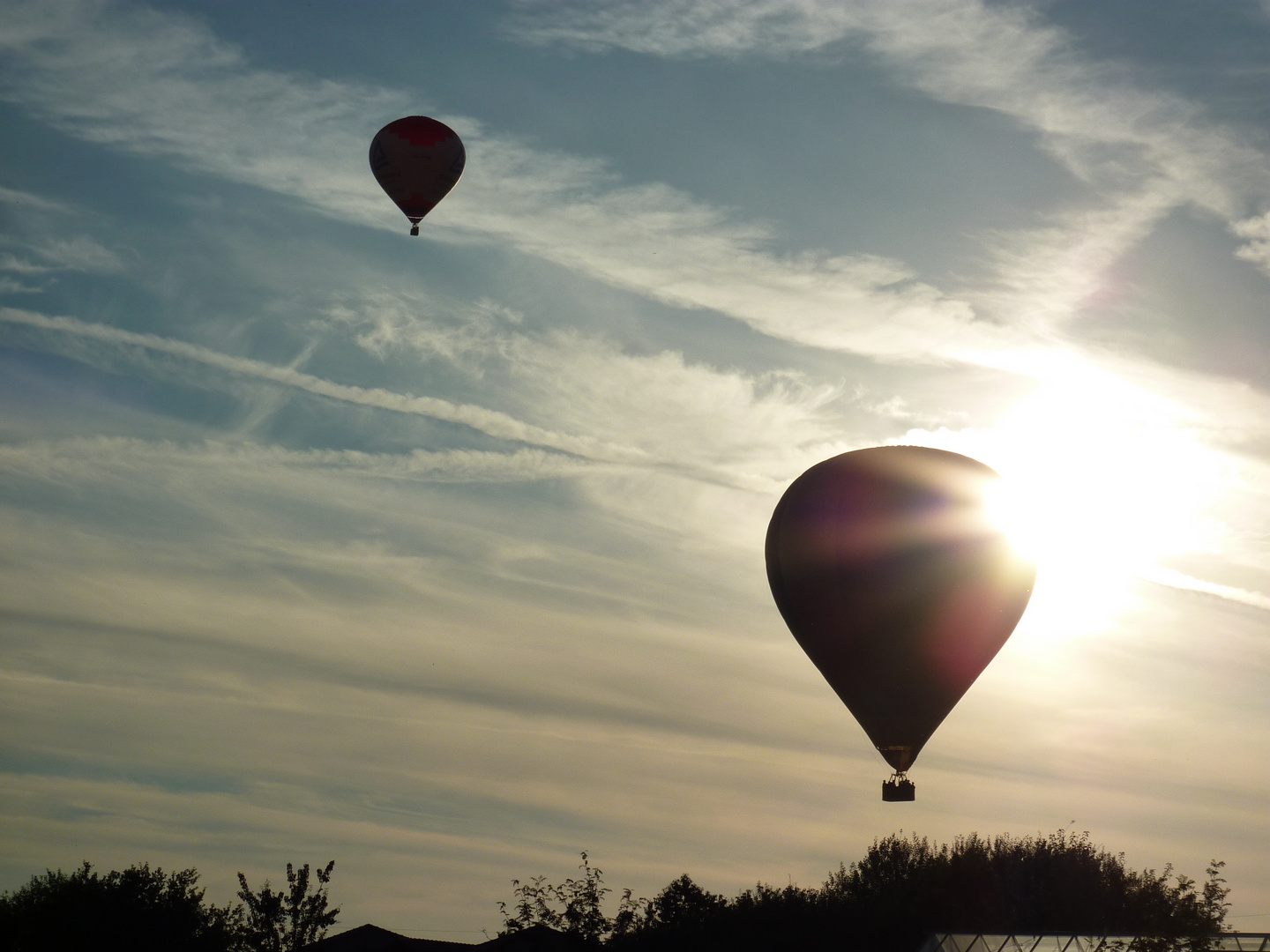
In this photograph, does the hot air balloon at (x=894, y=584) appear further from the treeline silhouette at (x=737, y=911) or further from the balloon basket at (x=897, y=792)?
the treeline silhouette at (x=737, y=911)

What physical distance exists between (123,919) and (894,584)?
6461 centimetres

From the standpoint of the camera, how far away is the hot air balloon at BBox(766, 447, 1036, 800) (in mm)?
35500

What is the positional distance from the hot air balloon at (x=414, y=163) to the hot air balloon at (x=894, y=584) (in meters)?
18.3

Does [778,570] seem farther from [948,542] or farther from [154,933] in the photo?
[154,933]

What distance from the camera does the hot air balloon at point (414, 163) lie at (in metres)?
46.8

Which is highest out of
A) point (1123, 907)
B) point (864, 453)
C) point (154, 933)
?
point (864, 453)

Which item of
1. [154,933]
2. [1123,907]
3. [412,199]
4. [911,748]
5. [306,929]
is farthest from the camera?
[154,933]

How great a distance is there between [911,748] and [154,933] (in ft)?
205

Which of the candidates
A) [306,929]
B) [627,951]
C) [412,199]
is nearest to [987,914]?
[627,951]

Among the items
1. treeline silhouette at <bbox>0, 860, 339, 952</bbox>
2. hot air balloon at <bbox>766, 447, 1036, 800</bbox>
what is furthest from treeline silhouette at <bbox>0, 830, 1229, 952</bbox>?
hot air balloon at <bbox>766, 447, 1036, 800</bbox>

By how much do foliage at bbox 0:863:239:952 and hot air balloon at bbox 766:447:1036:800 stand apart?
5597 centimetres

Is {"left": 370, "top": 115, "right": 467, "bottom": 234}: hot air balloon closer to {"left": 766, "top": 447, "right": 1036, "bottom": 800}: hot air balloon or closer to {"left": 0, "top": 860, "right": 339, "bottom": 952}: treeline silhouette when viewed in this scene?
{"left": 766, "top": 447, "right": 1036, "bottom": 800}: hot air balloon

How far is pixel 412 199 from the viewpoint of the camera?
46.8m

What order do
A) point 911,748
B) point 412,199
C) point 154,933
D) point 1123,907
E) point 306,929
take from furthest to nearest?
point 154,933 → point 1123,907 → point 306,929 → point 412,199 → point 911,748
